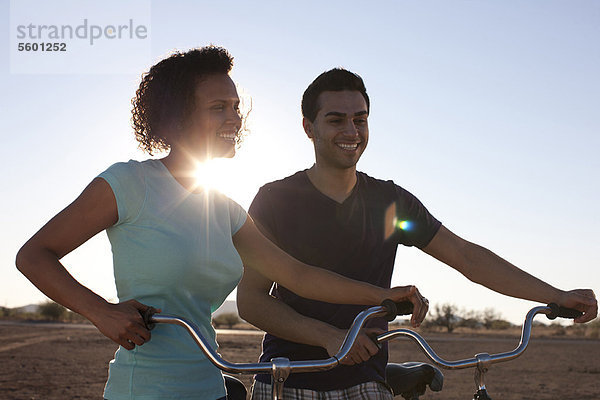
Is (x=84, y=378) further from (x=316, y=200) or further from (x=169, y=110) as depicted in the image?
(x=169, y=110)

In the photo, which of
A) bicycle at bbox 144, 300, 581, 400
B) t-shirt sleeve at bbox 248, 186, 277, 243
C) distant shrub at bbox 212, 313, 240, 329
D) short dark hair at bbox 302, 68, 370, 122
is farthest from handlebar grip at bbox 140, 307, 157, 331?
distant shrub at bbox 212, 313, 240, 329

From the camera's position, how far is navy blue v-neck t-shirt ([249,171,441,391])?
3.38 meters

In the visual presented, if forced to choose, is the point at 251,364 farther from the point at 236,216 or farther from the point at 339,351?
the point at 236,216

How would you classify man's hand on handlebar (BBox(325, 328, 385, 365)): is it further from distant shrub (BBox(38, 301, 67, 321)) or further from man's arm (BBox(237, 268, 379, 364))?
distant shrub (BBox(38, 301, 67, 321))

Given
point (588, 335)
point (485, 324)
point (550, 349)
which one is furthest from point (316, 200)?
point (485, 324)

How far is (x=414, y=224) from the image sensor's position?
3783 mm

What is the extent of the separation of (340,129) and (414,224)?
63 centimetres

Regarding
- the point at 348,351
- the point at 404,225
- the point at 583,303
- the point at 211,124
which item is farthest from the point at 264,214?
the point at 583,303

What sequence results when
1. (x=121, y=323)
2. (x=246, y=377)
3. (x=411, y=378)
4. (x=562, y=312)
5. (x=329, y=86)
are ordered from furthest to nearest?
(x=246, y=377)
(x=329, y=86)
(x=411, y=378)
(x=562, y=312)
(x=121, y=323)

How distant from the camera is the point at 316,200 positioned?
12.0ft

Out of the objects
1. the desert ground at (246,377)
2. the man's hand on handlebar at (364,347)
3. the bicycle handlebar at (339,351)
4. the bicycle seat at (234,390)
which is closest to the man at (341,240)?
the bicycle seat at (234,390)

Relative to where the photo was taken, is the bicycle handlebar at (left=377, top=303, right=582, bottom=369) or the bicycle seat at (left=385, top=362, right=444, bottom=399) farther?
the bicycle seat at (left=385, top=362, right=444, bottom=399)

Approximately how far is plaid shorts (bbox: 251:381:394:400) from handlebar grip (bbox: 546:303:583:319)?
0.82 metres

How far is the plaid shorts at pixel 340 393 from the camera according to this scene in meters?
3.25
